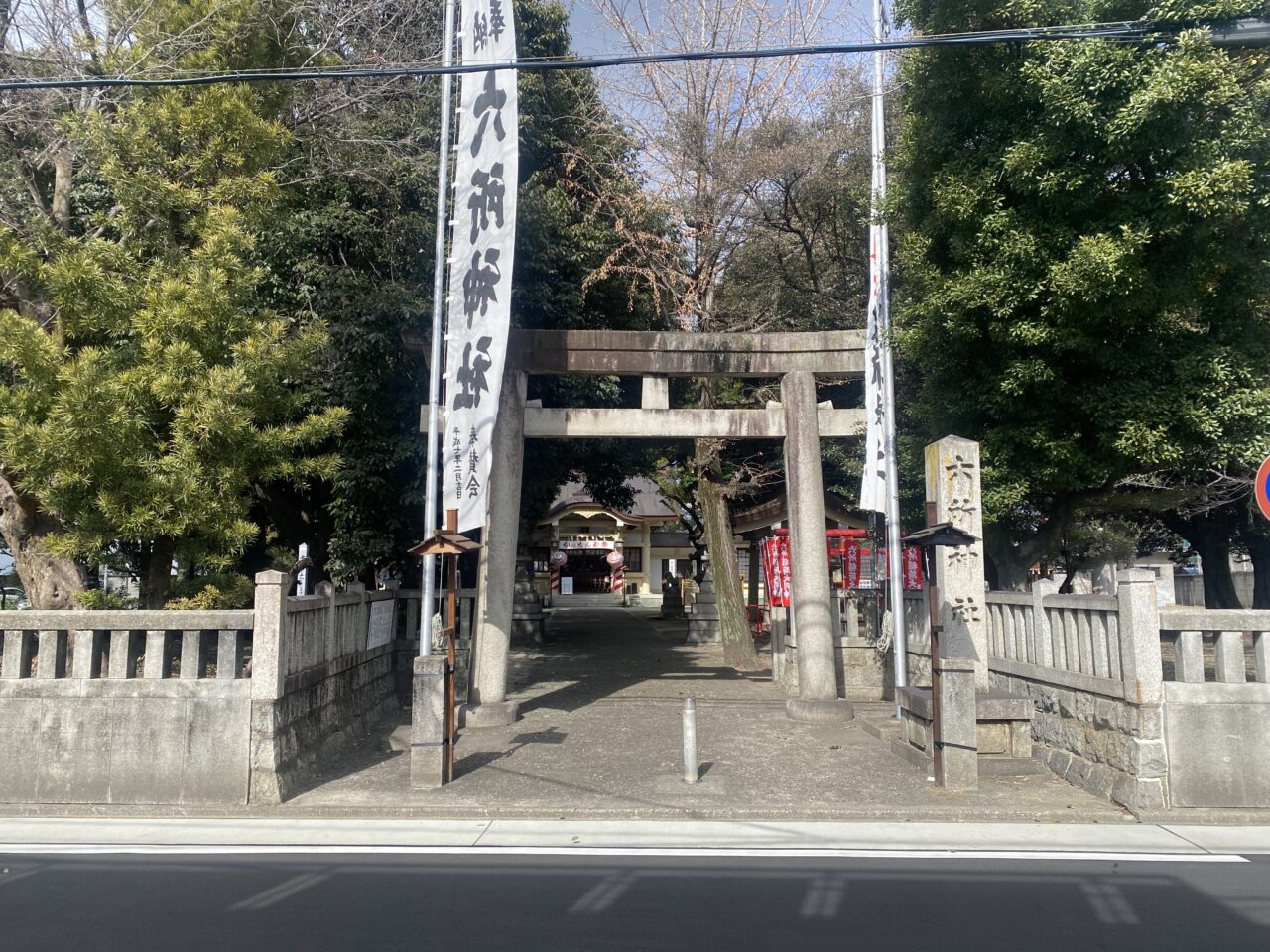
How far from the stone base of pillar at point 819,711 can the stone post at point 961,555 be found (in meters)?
2.35

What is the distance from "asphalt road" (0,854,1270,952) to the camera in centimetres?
511

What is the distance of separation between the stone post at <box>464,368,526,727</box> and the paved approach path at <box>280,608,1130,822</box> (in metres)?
0.55

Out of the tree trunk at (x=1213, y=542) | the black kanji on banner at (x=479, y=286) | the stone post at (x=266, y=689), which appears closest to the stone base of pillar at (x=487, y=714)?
the stone post at (x=266, y=689)

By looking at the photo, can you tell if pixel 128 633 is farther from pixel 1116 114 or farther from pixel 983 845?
pixel 1116 114

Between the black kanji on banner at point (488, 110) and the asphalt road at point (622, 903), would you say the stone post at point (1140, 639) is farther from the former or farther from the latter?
the black kanji on banner at point (488, 110)

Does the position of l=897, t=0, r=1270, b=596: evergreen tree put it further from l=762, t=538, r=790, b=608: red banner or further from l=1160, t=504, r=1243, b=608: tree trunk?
l=1160, t=504, r=1243, b=608: tree trunk

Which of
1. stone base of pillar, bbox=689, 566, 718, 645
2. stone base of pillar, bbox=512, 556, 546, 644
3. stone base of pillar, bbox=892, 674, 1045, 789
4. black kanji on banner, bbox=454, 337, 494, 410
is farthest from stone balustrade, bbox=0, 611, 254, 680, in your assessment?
stone base of pillar, bbox=689, 566, 718, 645

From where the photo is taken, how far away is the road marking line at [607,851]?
6.88 m

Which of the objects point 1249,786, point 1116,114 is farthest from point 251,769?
point 1116,114

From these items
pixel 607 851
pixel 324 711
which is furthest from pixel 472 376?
pixel 607 851

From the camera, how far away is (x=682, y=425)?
1274cm

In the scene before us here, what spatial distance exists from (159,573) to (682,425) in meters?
6.69

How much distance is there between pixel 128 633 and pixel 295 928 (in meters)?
4.51

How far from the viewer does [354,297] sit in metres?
14.2
